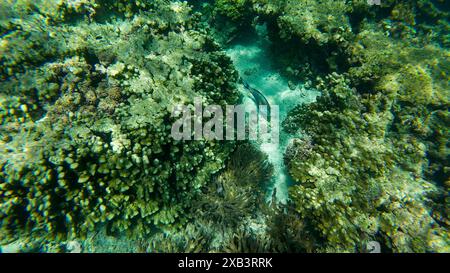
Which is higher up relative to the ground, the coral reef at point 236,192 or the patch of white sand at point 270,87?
the patch of white sand at point 270,87

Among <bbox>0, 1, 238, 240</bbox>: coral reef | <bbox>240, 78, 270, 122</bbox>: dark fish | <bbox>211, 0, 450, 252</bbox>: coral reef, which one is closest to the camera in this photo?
<bbox>0, 1, 238, 240</bbox>: coral reef

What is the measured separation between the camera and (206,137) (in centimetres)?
474

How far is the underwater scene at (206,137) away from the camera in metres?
3.98

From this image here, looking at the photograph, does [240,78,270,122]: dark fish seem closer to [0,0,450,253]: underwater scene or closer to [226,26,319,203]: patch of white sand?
[0,0,450,253]: underwater scene

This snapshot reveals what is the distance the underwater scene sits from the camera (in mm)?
3977

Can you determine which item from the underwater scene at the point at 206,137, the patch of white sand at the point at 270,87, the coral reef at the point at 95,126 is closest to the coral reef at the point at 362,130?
the underwater scene at the point at 206,137

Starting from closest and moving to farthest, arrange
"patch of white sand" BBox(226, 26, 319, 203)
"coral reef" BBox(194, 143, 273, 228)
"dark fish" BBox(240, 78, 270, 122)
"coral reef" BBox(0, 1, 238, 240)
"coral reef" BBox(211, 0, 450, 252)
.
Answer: "coral reef" BBox(0, 1, 238, 240) < "coral reef" BBox(211, 0, 450, 252) < "coral reef" BBox(194, 143, 273, 228) < "patch of white sand" BBox(226, 26, 319, 203) < "dark fish" BBox(240, 78, 270, 122)

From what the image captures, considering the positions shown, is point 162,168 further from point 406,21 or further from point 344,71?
point 406,21

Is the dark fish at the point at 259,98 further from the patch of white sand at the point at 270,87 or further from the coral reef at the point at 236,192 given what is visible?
the coral reef at the point at 236,192

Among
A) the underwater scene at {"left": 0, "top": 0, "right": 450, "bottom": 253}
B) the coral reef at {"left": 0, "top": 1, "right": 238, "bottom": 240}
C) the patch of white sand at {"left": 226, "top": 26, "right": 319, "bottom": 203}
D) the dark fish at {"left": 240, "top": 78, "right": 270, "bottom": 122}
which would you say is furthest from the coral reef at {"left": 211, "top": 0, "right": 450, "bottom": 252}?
the coral reef at {"left": 0, "top": 1, "right": 238, "bottom": 240}

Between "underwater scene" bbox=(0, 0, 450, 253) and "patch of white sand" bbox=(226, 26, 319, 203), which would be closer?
"underwater scene" bbox=(0, 0, 450, 253)

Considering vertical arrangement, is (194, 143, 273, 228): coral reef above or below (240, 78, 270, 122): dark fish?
below
